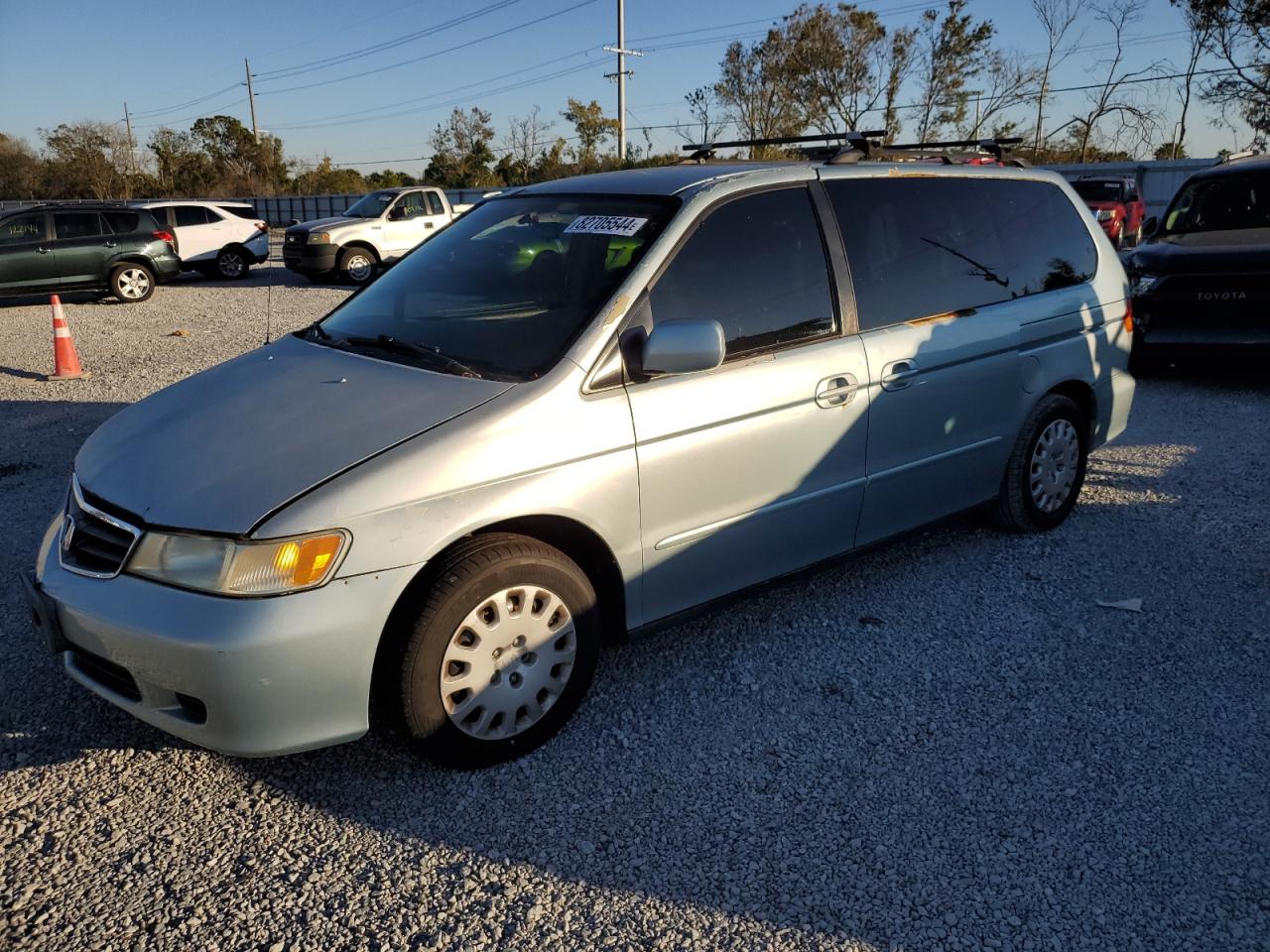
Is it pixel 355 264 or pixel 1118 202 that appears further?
pixel 1118 202

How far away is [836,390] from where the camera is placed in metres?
3.64

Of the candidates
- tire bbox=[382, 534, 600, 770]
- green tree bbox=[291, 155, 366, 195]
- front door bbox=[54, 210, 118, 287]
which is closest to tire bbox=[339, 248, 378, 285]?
front door bbox=[54, 210, 118, 287]

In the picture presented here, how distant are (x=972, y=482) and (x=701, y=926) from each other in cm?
268

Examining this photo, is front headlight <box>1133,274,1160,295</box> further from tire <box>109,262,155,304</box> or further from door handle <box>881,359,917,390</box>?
tire <box>109,262,155,304</box>

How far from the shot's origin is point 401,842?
268 cm

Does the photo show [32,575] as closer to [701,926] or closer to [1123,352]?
[701,926]

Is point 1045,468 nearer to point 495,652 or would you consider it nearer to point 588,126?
point 495,652

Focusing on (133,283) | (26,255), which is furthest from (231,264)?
(26,255)

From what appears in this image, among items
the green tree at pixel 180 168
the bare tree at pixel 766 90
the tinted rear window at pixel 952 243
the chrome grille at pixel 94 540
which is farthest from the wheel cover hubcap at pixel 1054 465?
the green tree at pixel 180 168

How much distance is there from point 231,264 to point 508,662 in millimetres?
19095

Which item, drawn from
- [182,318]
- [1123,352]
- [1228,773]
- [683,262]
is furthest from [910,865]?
[182,318]

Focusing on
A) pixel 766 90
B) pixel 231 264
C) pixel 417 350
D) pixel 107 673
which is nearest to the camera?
pixel 107 673

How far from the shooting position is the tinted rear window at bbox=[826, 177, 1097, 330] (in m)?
3.86

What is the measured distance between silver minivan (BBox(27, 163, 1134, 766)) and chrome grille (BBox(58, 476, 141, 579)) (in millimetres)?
13
